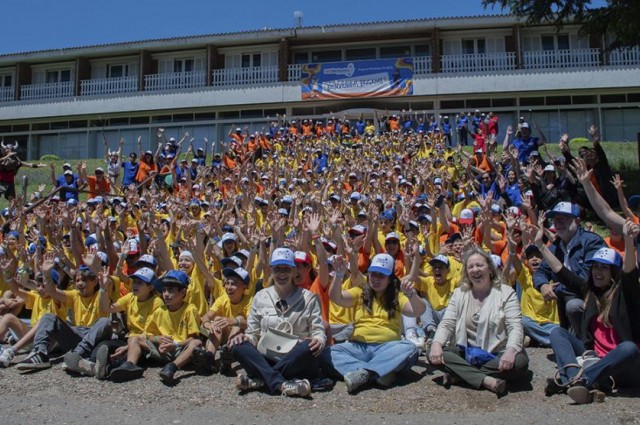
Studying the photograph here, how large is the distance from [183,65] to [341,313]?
2556 cm

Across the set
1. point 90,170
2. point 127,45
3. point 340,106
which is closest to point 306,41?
point 340,106

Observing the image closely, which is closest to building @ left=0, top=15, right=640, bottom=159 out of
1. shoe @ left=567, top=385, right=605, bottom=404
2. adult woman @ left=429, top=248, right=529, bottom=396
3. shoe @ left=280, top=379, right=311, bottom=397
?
adult woman @ left=429, top=248, right=529, bottom=396

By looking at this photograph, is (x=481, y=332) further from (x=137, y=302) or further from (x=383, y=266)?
(x=137, y=302)

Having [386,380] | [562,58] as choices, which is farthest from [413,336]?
[562,58]

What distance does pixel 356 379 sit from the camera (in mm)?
5105

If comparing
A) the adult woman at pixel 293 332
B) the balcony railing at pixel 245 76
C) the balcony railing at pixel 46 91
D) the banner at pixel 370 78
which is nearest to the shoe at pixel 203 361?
the adult woman at pixel 293 332

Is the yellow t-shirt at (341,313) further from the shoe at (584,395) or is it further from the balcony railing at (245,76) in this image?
the balcony railing at (245,76)

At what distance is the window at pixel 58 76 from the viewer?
3033 cm

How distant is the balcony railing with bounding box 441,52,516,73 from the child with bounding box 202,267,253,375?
71.3 feet

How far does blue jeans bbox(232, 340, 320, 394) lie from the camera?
514 cm

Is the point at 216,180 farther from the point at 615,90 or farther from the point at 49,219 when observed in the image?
the point at 615,90

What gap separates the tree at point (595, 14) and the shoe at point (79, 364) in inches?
462

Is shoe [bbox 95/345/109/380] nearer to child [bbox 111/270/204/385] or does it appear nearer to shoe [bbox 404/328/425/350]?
child [bbox 111/270/204/385]

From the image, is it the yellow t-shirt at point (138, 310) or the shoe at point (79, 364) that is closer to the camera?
the shoe at point (79, 364)
